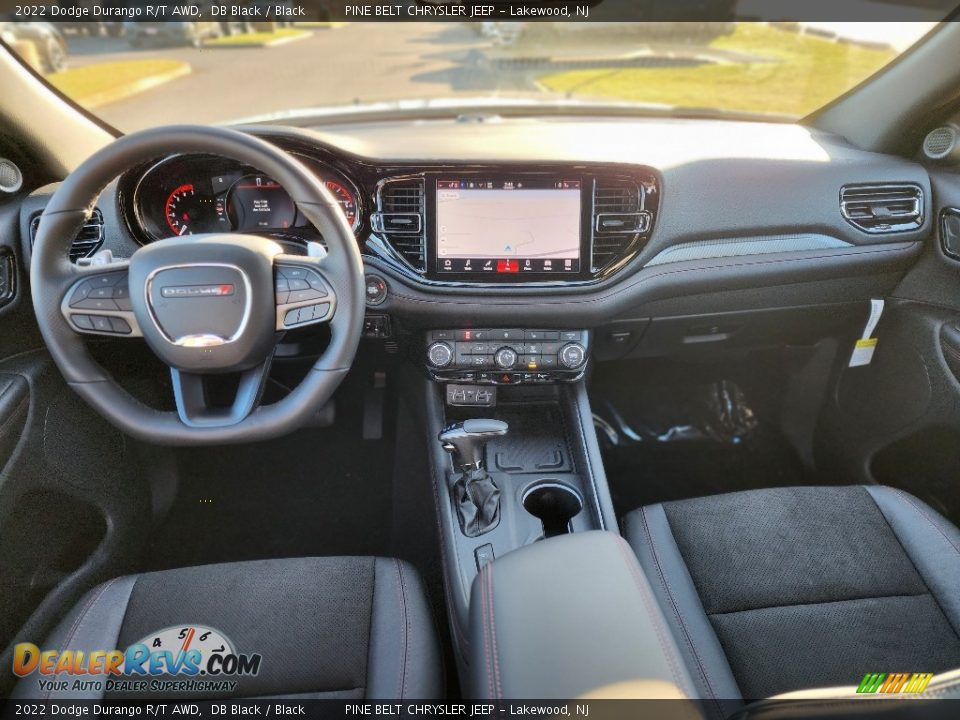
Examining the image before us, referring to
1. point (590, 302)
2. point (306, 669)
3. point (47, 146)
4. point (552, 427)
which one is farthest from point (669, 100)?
point (306, 669)

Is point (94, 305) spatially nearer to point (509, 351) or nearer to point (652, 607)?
point (509, 351)

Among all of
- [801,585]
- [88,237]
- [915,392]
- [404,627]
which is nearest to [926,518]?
[801,585]

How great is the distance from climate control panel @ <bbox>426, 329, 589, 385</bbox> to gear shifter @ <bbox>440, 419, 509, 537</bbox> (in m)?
0.24

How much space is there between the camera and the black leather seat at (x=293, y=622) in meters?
1.26

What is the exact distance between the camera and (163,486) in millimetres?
2283

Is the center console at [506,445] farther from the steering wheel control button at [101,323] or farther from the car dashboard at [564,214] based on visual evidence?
the steering wheel control button at [101,323]

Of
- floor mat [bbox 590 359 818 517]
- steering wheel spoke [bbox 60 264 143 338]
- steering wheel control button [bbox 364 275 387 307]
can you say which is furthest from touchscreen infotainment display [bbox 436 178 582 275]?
floor mat [bbox 590 359 818 517]

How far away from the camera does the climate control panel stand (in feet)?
6.64

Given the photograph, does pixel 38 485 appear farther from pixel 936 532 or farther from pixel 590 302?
pixel 936 532

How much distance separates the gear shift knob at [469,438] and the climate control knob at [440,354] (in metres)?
0.24

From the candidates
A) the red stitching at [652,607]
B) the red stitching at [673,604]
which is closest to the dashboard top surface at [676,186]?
the red stitching at [673,604]

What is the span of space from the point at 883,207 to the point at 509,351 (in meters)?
1.23

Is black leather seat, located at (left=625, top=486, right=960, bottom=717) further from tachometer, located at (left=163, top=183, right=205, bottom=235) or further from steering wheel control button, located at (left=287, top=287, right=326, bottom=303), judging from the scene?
tachometer, located at (left=163, top=183, right=205, bottom=235)

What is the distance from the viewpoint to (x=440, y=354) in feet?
6.67
